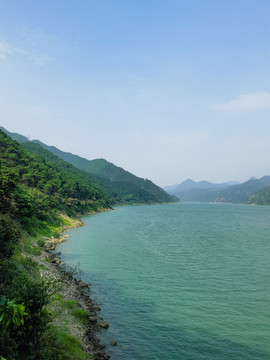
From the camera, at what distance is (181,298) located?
1293 inches

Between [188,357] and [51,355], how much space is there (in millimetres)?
12329

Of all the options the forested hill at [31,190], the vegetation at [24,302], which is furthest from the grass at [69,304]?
the forested hill at [31,190]

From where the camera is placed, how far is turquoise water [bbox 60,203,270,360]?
22641mm

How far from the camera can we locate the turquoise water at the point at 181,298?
2264 centimetres

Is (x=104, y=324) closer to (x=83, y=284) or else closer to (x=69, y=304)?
(x=69, y=304)

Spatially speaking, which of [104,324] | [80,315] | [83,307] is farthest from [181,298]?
[80,315]

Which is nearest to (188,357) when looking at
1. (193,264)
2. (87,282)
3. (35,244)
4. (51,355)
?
(51,355)

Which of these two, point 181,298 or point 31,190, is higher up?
point 31,190

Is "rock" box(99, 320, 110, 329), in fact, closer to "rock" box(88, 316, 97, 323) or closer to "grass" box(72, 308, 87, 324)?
"rock" box(88, 316, 97, 323)

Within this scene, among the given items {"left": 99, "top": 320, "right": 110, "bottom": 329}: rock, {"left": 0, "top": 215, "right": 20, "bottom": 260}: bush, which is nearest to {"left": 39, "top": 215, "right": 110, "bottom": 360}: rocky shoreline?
{"left": 99, "top": 320, "right": 110, "bottom": 329}: rock

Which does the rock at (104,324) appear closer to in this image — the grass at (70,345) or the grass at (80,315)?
the grass at (80,315)

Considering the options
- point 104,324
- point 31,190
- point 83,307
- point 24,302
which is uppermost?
point 31,190

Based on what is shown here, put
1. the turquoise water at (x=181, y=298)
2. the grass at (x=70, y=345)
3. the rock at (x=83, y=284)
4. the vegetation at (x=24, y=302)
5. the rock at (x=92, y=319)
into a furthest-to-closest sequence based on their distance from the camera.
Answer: the rock at (x=83, y=284) → the rock at (x=92, y=319) → the turquoise water at (x=181, y=298) → the grass at (x=70, y=345) → the vegetation at (x=24, y=302)

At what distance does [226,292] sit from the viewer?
34.9 metres
